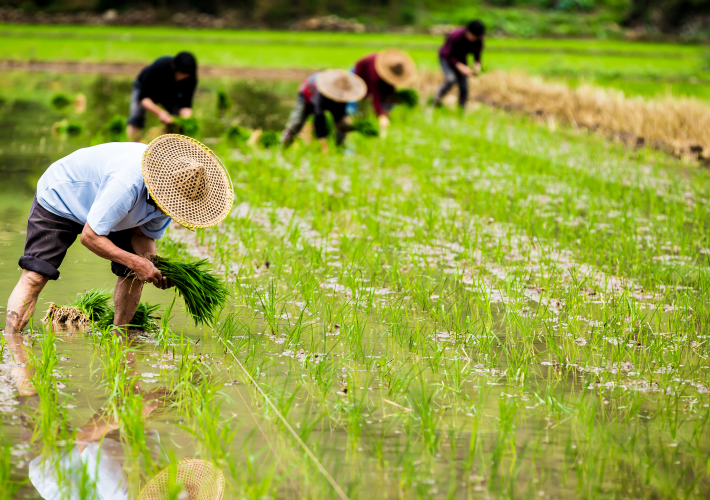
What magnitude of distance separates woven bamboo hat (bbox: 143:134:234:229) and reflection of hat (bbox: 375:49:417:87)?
18.2ft

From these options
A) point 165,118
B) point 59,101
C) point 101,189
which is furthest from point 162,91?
point 59,101

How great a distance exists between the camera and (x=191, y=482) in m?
2.48

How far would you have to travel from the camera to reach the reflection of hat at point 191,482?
7.90 feet

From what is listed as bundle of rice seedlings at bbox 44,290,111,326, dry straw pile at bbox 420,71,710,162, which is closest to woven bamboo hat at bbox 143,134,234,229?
bundle of rice seedlings at bbox 44,290,111,326

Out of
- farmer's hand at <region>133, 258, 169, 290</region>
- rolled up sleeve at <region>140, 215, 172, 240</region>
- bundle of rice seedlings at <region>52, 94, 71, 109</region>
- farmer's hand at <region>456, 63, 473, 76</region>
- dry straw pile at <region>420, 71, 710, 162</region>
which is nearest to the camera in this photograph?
farmer's hand at <region>133, 258, 169, 290</region>

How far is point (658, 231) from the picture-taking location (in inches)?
235

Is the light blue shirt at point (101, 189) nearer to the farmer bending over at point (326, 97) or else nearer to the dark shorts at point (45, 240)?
the dark shorts at point (45, 240)

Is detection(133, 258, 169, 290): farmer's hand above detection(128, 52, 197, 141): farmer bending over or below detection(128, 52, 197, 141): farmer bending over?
below

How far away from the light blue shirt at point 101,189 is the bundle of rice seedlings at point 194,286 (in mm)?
239

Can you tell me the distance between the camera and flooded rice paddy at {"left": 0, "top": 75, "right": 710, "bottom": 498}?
259cm

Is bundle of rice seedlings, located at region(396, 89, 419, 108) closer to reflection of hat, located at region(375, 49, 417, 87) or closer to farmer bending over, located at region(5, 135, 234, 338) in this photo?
reflection of hat, located at region(375, 49, 417, 87)

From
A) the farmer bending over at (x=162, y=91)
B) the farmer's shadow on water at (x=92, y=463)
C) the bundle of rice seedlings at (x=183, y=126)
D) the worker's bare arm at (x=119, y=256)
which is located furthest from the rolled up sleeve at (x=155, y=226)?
the bundle of rice seedlings at (x=183, y=126)

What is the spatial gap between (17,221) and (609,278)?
13.2 feet

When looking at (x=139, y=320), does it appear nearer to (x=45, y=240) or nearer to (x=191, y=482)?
(x=45, y=240)
